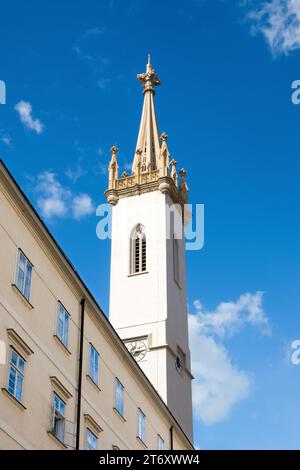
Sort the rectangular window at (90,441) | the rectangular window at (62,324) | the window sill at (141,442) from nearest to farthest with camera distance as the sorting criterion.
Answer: the rectangular window at (62,324) → the rectangular window at (90,441) → the window sill at (141,442)

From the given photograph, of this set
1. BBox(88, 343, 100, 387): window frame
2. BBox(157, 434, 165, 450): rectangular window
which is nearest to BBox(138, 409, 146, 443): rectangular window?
BBox(157, 434, 165, 450): rectangular window

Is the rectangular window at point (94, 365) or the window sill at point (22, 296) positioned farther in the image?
the rectangular window at point (94, 365)

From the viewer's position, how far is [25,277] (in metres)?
28.2

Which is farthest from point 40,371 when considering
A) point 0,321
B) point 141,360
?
point 141,360

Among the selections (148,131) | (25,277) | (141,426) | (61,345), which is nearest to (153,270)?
(148,131)

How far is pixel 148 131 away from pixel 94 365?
45.9 m

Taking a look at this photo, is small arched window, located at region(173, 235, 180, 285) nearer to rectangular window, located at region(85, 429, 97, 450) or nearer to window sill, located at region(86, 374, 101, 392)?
window sill, located at region(86, 374, 101, 392)

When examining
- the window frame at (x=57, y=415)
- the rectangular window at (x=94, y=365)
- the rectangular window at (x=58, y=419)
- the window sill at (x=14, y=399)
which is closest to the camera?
the window sill at (x=14, y=399)

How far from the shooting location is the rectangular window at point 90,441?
31.0 meters

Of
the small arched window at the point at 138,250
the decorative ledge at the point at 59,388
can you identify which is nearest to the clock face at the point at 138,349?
the small arched window at the point at 138,250

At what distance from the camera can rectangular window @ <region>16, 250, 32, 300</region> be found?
90.7 feet

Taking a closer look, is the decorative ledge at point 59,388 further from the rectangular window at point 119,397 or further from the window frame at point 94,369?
the rectangular window at point 119,397

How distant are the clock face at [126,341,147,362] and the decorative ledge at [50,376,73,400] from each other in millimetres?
32158

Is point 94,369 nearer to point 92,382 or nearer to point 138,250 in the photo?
point 92,382
